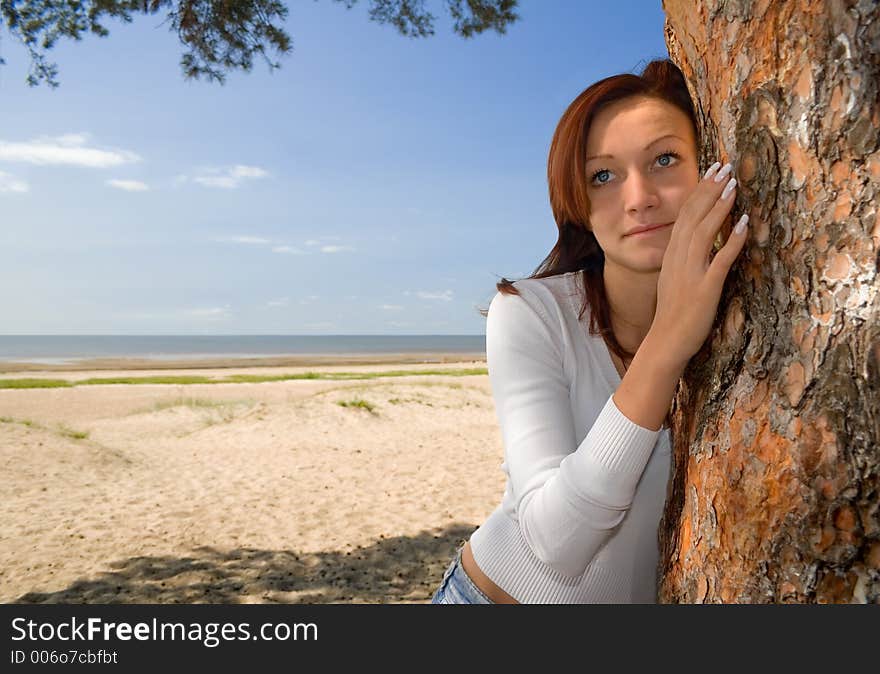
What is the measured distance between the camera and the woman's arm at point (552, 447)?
142 centimetres

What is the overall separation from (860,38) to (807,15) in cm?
11

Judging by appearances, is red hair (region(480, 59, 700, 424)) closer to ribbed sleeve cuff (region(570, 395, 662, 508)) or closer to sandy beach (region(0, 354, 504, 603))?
ribbed sleeve cuff (region(570, 395, 662, 508))

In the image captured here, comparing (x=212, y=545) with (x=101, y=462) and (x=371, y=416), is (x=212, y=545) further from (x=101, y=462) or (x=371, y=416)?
(x=371, y=416)

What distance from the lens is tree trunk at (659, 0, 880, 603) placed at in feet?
4.09

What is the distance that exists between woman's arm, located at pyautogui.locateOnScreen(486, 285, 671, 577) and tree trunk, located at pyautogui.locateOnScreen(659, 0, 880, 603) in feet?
0.62

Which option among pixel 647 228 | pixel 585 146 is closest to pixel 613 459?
pixel 647 228

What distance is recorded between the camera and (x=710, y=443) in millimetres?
1493

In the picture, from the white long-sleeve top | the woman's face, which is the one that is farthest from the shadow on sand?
the woman's face

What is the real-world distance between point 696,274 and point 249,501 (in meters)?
10.1

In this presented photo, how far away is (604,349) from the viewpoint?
6.44ft

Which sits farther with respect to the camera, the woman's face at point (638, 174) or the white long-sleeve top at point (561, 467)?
the woman's face at point (638, 174)

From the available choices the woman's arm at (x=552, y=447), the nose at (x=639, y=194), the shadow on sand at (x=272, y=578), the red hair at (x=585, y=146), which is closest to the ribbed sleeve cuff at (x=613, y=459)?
the woman's arm at (x=552, y=447)

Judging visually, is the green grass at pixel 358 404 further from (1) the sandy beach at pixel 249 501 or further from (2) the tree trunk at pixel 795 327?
(2) the tree trunk at pixel 795 327

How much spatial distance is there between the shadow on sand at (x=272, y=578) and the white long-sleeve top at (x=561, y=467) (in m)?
5.44
